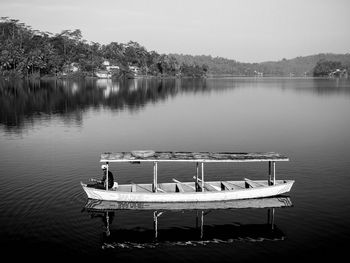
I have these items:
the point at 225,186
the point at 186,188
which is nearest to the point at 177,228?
the point at 186,188

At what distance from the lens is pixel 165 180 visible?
1387 inches

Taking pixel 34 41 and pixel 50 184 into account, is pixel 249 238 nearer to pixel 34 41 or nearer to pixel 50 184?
pixel 50 184

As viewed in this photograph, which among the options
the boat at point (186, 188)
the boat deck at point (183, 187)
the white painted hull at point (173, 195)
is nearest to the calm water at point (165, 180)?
the white painted hull at point (173, 195)

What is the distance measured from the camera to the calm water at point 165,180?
23406 mm

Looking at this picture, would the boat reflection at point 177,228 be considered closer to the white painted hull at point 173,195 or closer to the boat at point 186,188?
the white painted hull at point 173,195

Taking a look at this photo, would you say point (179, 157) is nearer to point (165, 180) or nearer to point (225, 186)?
point (225, 186)

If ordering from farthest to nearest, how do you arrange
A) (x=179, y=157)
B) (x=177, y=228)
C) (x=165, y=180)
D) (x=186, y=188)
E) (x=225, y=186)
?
(x=165, y=180), (x=225, y=186), (x=186, y=188), (x=179, y=157), (x=177, y=228)

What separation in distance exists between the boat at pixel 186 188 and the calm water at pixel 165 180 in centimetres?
128

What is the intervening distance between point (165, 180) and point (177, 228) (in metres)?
9.41

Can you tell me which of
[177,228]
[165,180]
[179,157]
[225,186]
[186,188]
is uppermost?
[179,157]

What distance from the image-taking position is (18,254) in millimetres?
22281

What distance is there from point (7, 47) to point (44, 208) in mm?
160327

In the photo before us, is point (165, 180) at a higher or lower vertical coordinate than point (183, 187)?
lower

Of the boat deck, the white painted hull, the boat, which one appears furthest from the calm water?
the boat deck
